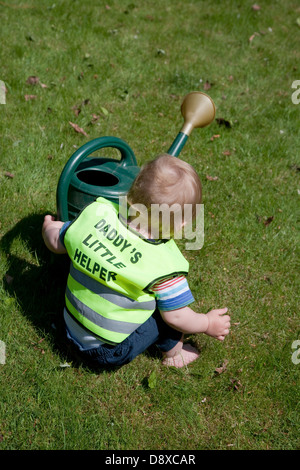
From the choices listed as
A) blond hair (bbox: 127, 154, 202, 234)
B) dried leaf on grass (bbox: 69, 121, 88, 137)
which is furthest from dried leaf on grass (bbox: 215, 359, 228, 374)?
dried leaf on grass (bbox: 69, 121, 88, 137)

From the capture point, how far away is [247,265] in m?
3.13

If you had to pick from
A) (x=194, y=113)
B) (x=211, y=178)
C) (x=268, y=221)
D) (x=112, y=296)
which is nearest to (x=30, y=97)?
(x=211, y=178)

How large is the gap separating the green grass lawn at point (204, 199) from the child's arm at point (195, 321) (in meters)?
0.38

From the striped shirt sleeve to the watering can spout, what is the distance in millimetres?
734

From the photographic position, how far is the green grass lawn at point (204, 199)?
2264 mm

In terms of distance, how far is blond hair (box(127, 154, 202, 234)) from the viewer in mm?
1844

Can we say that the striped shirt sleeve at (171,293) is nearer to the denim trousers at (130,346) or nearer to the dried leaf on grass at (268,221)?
the denim trousers at (130,346)

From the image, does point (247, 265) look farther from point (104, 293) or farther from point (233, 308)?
point (104, 293)

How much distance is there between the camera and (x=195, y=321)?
2.13 metres

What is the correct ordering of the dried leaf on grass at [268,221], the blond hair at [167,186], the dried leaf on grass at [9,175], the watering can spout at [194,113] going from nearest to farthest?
1. the blond hair at [167,186]
2. the watering can spout at [194,113]
3. the dried leaf on grass at [9,175]
4. the dried leaf on grass at [268,221]

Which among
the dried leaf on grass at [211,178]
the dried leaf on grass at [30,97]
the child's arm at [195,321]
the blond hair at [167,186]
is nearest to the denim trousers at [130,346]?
the child's arm at [195,321]

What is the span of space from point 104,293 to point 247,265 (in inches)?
54.3

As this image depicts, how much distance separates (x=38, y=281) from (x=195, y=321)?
1037mm

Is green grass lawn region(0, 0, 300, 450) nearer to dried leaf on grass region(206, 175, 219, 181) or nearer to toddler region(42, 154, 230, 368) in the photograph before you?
dried leaf on grass region(206, 175, 219, 181)
